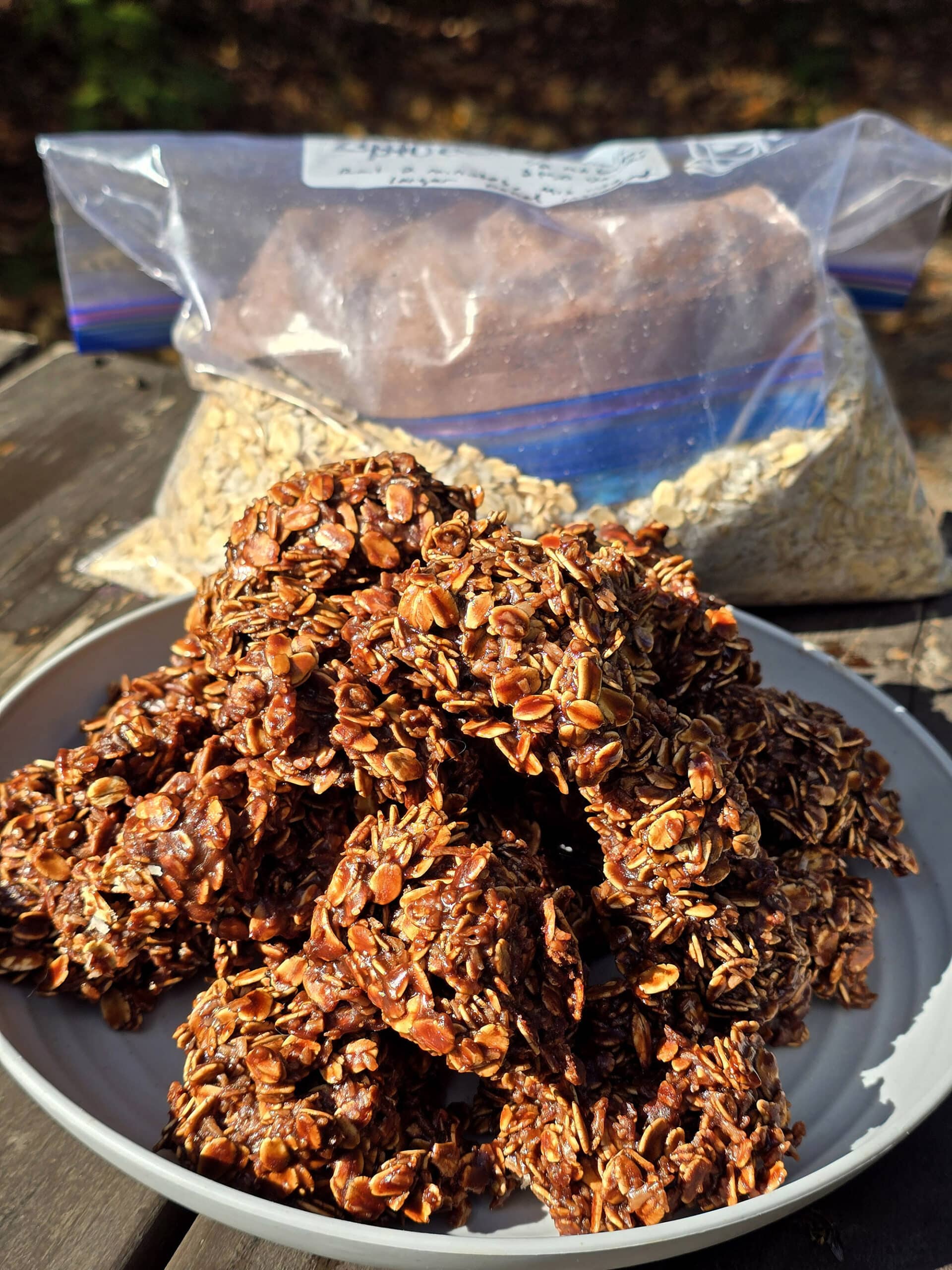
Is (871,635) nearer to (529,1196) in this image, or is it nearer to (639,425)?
(639,425)

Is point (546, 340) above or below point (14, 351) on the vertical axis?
above

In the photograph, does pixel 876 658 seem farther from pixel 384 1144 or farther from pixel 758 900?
pixel 384 1144

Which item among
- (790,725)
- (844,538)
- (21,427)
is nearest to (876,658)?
(844,538)

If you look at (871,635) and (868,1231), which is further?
(871,635)

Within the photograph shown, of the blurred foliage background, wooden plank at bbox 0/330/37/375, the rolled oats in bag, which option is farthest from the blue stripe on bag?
the blurred foliage background

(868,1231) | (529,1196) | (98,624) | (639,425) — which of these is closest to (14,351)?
(98,624)

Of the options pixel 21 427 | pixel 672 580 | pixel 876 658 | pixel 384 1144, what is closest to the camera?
pixel 384 1144
